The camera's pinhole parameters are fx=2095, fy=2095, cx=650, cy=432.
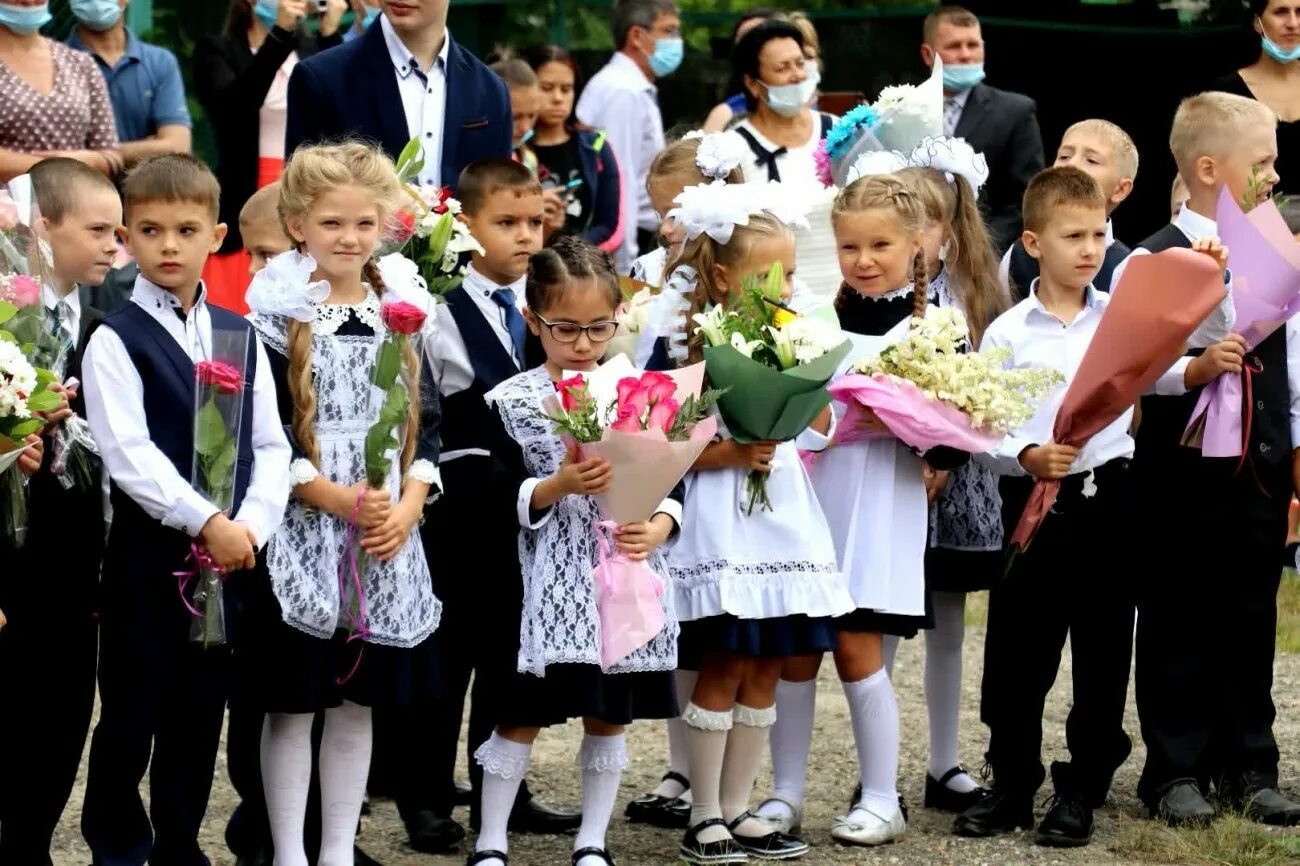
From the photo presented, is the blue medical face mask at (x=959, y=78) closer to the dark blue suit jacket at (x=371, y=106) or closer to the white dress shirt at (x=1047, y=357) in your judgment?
the white dress shirt at (x=1047, y=357)

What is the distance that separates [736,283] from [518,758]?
137 cm

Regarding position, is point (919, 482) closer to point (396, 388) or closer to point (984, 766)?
point (984, 766)

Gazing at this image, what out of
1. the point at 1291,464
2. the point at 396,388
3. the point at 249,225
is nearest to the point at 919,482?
the point at 1291,464

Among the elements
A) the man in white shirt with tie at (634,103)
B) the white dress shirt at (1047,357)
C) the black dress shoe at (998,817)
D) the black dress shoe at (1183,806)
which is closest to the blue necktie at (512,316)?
the white dress shirt at (1047,357)

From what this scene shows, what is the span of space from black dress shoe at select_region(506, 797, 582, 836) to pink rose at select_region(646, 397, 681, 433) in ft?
4.64

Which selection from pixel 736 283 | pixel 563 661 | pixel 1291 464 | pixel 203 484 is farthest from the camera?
pixel 1291 464

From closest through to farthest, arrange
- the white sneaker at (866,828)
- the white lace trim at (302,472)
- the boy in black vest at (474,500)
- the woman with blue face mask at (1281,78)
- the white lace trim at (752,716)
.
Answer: the white lace trim at (302,472)
the boy in black vest at (474,500)
the white lace trim at (752,716)
the white sneaker at (866,828)
the woman with blue face mask at (1281,78)

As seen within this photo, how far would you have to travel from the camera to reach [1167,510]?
598 centimetres

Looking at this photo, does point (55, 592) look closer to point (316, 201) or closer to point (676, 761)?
point (316, 201)

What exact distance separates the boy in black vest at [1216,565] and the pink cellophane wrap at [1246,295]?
57 mm

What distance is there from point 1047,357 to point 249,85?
372cm

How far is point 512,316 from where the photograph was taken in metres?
5.57

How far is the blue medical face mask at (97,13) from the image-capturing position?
26.5ft

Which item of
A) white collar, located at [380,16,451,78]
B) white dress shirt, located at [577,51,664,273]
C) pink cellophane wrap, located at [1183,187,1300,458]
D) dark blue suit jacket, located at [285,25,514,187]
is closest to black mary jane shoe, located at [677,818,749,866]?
pink cellophane wrap, located at [1183,187,1300,458]
